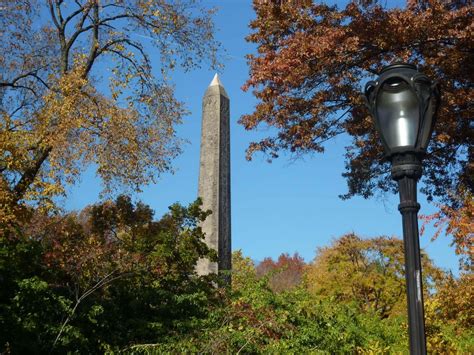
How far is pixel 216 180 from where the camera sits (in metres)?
14.3

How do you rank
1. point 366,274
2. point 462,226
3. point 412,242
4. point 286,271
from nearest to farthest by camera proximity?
point 412,242 → point 462,226 → point 366,274 → point 286,271

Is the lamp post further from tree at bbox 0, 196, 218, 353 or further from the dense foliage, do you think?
tree at bbox 0, 196, 218, 353

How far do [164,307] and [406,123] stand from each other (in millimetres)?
9408

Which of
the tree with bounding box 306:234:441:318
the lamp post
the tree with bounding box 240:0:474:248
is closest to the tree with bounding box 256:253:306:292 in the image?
the tree with bounding box 306:234:441:318

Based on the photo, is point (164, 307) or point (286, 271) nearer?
point (164, 307)

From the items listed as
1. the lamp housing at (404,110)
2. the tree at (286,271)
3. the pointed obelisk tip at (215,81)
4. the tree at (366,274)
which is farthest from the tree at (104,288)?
the tree at (286,271)

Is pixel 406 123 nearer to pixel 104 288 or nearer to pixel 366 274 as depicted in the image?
pixel 104 288

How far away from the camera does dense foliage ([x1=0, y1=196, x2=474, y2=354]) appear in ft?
31.2

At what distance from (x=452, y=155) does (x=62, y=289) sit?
1075 cm

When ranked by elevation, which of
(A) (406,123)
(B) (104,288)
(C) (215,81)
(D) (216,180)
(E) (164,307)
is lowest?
(E) (164,307)

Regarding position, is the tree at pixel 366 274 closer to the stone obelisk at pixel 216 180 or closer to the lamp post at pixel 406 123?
the stone obelisk at pixel 216 180

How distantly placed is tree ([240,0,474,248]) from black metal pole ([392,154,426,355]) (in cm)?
894

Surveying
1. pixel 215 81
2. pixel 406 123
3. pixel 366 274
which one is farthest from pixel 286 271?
pixel 406 123

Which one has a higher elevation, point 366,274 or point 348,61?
point 348,61
